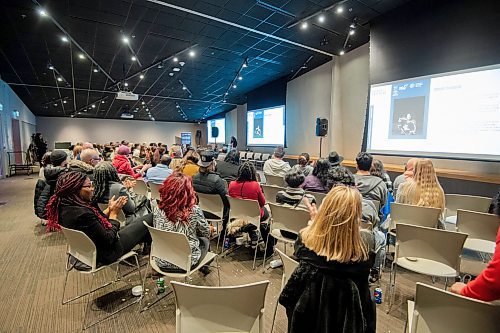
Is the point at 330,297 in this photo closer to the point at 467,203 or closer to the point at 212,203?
the point at 212,203

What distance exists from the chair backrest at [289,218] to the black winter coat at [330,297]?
1279 millimetres

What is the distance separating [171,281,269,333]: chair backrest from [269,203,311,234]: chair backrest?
132 centimetres

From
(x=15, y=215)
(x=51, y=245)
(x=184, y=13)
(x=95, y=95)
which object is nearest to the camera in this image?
(x=51, y=245)

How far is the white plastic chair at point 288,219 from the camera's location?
2621mm

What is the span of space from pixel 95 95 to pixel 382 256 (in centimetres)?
1452

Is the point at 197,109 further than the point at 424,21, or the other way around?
the point at 197,109

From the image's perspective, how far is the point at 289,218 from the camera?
2.74 m

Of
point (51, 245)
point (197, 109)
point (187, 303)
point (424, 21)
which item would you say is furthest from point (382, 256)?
point (197, 109)

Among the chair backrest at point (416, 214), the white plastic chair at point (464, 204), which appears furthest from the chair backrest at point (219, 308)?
the white plastic chair at point (464, 204)

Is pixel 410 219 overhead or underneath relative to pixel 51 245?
overhead

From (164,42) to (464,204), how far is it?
7.76 metres

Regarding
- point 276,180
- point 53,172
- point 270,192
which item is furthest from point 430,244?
point 53,172

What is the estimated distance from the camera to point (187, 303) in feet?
4.51

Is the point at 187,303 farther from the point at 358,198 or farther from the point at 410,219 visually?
the point at 410,219
